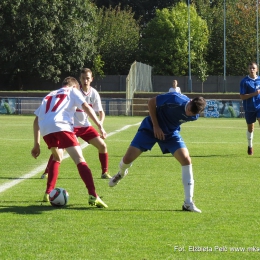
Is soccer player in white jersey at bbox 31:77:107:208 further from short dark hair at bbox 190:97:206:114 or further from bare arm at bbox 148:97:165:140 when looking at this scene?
short dark hair at bbox 190:97:206:114

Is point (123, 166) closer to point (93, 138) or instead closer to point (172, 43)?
point (93, 138)

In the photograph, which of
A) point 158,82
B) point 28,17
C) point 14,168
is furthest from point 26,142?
point 158,82

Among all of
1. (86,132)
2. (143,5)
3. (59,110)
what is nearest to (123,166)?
(59,110)

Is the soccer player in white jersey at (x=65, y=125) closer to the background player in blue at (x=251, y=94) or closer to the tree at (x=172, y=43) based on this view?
the background player in blue at (x=251, y=94)

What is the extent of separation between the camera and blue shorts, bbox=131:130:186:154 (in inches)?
348

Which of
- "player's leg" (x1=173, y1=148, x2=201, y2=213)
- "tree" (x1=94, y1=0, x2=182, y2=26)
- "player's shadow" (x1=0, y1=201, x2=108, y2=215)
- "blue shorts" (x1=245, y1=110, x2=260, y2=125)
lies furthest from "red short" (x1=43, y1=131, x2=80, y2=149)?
"tree" (x1=94, y1=0, x2=182, y2=26)

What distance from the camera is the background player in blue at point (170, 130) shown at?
27.7ft

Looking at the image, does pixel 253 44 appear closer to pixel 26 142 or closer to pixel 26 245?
pixel 26 142

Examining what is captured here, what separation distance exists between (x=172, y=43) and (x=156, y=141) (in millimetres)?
52916

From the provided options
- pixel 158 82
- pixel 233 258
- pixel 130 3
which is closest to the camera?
pixel 233 258

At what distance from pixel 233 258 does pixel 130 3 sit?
71.2 metres

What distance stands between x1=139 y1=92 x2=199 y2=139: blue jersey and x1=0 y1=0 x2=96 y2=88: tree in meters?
45.8

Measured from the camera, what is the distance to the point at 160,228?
7445 mm

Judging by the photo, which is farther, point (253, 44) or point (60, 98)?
point (253, 44)
